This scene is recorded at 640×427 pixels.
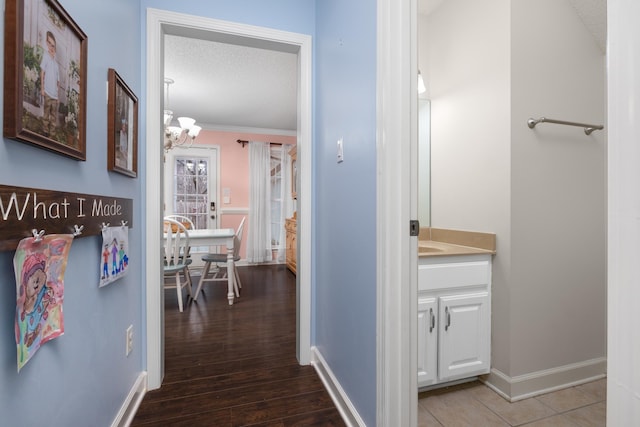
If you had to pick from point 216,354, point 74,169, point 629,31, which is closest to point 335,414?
point 216,354

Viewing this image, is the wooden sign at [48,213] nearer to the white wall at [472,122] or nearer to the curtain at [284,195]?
the white wall at [472,122]

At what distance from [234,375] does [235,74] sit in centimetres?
293

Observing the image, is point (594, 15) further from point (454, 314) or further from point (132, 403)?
point (132, 403)

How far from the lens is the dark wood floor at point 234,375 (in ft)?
4.84

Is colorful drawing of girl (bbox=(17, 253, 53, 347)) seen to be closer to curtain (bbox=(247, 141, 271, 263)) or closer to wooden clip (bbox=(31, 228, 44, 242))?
wooden clip (bbox=(31, 228, 44, 242))

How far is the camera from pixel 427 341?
160 centimetres

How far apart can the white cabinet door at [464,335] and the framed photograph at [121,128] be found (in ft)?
5.52

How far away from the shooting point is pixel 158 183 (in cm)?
169

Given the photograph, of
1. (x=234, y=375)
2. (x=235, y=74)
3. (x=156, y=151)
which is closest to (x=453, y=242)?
(x=234, y=375)

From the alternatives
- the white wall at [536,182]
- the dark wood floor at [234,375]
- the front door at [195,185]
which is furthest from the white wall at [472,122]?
the front door at [195,185]

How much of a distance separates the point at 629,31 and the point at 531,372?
72.3 inches

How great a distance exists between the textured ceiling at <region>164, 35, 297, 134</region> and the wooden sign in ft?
4.82

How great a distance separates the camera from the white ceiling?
1848 millimetres

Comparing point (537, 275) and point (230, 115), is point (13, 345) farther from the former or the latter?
point (230, 115)
